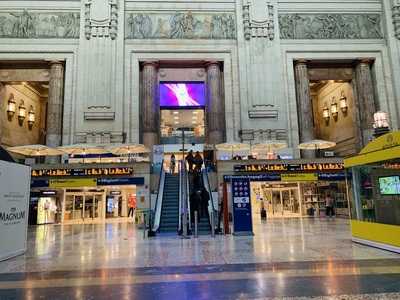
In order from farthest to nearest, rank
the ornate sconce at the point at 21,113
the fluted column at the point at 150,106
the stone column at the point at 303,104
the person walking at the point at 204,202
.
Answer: the ornate sconce at the point at 21,113 < the stone column at the point at 303,104 < the fluted column at the point at 150,106 < the person walking at the point at 204,202

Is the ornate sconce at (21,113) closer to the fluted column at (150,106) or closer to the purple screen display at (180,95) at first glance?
the fluted column at (150,106)

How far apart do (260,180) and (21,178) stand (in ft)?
41.8

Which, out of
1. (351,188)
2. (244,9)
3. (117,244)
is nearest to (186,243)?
(117,244)

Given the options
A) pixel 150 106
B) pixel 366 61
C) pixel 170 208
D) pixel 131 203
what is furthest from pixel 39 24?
pixel 366 61

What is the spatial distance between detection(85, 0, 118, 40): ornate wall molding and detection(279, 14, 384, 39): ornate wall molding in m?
11.5

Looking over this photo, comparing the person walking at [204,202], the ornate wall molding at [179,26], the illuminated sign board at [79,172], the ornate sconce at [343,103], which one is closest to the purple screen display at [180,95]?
the ornate wall molding at [179,26]

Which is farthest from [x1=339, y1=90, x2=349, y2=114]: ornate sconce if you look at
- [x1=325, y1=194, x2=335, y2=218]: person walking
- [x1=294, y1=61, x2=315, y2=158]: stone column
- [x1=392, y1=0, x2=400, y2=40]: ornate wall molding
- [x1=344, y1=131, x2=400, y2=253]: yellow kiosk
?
[x1=344, y1=131, x2=400, y2=253]: yellow kiosk

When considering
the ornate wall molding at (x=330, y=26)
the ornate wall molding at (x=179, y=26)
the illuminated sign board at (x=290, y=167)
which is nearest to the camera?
the illuminated sign board at (x=290, y=167)

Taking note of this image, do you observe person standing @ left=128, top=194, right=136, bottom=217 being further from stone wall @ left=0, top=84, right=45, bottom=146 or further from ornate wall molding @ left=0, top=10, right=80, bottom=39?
ornate wall molding @ left=0, top=10, right=80, bottom=39

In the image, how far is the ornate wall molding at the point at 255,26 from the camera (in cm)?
2323

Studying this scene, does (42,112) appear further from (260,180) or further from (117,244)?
(117,244)

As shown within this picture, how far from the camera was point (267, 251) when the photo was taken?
26.0ft

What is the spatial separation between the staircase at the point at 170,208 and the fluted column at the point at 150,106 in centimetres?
733

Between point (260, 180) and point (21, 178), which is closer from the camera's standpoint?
point (21, 178)
